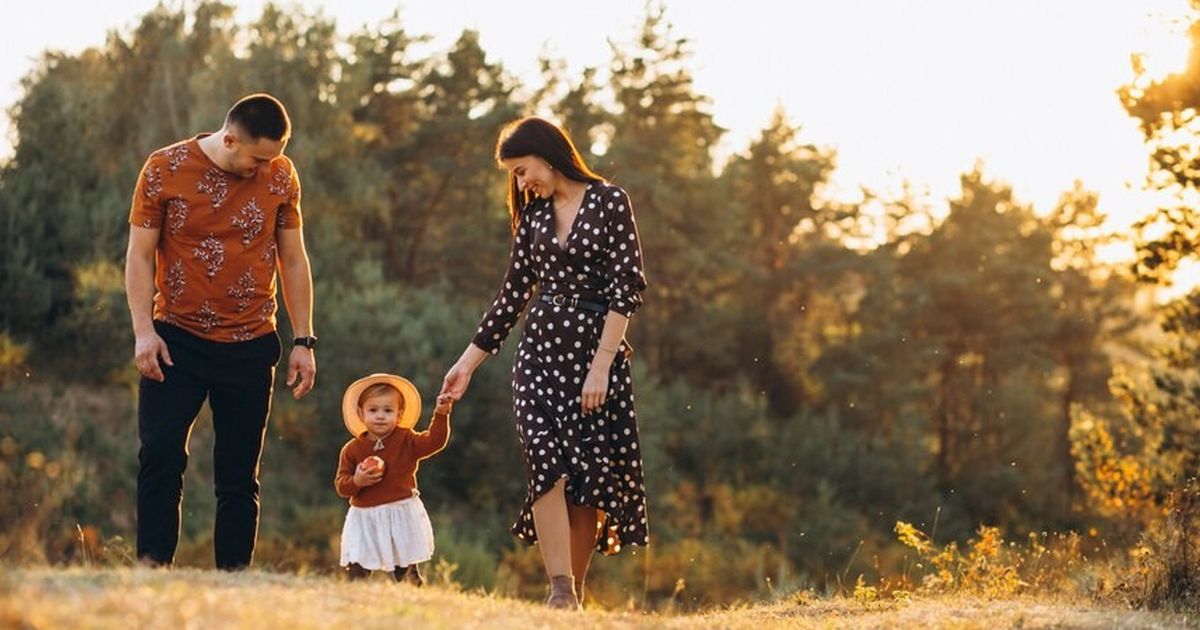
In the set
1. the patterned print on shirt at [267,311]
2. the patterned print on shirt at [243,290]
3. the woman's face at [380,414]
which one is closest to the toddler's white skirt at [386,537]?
the woman's face at [380,414]

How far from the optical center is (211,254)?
630 cm

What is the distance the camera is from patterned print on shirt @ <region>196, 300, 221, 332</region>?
20.6 ft

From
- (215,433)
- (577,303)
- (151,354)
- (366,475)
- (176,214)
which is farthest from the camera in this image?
(366,475)

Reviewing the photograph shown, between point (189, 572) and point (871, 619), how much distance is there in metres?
3.00

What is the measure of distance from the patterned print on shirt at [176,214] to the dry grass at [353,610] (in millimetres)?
1424

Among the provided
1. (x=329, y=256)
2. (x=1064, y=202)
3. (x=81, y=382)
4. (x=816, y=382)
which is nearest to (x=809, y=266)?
(x=816, y=382)

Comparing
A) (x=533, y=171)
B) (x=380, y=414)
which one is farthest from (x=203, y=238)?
(x=533, y=171)

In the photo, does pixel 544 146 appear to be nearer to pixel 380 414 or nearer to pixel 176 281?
pixel 380 414

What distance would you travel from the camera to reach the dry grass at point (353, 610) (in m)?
4.15

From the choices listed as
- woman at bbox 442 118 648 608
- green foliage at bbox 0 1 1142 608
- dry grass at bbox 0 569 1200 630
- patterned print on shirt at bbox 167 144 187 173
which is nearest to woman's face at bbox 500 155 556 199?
woman at bbox 442 118 648 608

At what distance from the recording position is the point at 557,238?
6562mm

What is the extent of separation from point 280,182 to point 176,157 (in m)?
0.42

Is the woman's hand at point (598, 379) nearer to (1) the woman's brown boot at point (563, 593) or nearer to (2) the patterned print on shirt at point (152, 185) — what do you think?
(1) the woman's brown boot at point (563, 593)

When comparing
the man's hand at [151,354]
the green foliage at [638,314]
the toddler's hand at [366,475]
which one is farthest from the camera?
the green foliage at [638,314]
